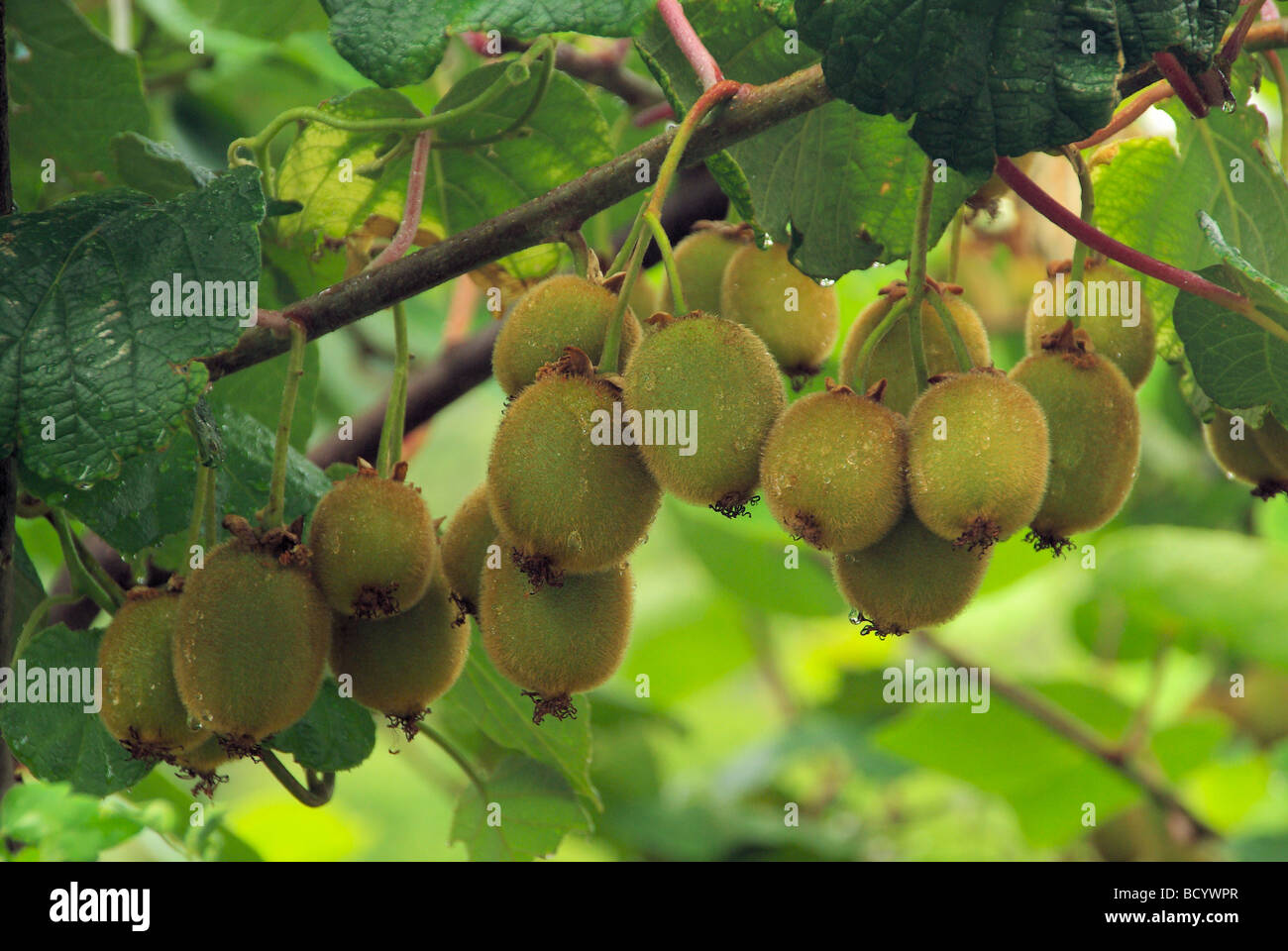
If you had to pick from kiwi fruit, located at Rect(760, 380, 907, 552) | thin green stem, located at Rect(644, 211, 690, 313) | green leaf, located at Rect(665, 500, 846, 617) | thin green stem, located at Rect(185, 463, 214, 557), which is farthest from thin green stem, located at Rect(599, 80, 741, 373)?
green leaf, located at Rect(665, 500, 846, 617)

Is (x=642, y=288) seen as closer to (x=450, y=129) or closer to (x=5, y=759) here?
(x=450, y=129)

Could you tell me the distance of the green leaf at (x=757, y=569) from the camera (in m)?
2.32

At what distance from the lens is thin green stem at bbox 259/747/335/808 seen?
1158 mm

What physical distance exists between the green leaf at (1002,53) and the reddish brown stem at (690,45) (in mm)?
134

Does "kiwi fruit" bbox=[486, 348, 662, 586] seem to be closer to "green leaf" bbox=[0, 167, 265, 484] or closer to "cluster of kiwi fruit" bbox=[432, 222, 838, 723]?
"cluster of kiwi fruit" bbox=[432, 222, 838, 723]

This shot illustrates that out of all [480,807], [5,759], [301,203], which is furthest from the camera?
[480,807]

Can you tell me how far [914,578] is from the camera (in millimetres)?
1006

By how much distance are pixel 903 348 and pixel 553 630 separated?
1.28ft

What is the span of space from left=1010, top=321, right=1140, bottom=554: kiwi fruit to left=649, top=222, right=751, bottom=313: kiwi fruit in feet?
1.15

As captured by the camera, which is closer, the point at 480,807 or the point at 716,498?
the point at 716,498

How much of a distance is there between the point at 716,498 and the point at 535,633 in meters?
0.19

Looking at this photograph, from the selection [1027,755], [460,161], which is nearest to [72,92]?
[460,161]
